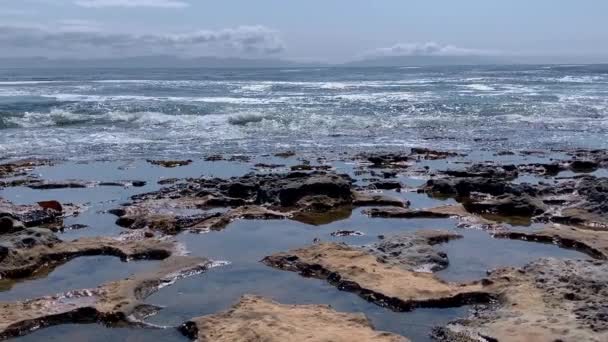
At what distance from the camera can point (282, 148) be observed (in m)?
24.1

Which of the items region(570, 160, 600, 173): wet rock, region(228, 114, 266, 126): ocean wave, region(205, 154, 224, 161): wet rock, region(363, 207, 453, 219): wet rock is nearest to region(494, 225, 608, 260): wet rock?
region(363, 207, 453, 219): wet rock

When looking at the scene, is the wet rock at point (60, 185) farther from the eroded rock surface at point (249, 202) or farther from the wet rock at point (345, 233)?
the wet rock at point (345, 233)

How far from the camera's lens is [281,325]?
7.50m

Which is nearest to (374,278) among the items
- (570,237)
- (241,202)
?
(570,237)

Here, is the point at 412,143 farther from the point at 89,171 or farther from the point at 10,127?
the point at 10,127

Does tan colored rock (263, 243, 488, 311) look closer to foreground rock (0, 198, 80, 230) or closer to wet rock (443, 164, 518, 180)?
foreground rock (0, 198, 80, 230)

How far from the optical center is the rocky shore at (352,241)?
771 centimetres

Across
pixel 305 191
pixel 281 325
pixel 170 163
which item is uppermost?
pixel 305 191

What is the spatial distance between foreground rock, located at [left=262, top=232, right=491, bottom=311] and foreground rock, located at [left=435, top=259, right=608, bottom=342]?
47 cm

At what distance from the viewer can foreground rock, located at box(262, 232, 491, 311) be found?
28.1ft

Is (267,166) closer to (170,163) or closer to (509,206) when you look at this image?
(170,163)

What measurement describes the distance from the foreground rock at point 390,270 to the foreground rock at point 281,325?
965 millimetres

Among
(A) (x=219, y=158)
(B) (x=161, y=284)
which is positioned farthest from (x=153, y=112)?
(B) (x=161, y=284)

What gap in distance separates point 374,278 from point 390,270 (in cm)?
45
